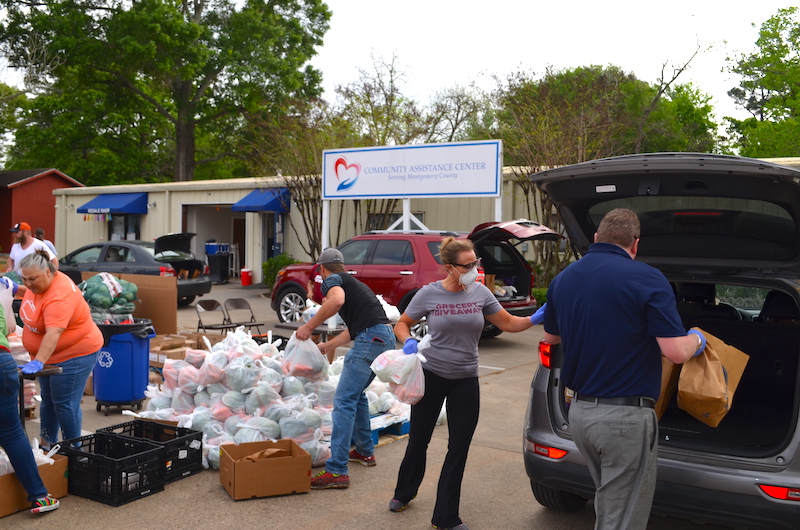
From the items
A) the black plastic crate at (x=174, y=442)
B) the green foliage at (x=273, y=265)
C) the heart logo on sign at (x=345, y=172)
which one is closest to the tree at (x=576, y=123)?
the heart logo on sign at (x=345, y=172)

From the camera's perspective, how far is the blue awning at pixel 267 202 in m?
20.0

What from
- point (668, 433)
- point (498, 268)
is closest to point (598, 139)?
point (498, 268)

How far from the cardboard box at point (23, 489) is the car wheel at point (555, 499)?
3028mm

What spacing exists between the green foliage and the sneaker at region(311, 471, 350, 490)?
15.1 m

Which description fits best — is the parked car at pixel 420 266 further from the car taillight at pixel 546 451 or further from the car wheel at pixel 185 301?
the car taillight at pixel 546 451

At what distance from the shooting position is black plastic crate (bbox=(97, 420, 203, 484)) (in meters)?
4.79

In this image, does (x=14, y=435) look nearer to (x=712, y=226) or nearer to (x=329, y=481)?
(x=329, y=481)

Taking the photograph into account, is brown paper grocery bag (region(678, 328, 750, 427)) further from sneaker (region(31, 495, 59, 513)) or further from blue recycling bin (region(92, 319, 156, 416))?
blue recycling bin (region(92, 319, 156, 416))

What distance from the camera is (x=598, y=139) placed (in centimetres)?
1636

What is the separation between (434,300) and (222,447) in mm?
1973

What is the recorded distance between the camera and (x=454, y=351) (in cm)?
405

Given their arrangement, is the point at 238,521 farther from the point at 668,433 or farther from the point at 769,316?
the point at 769,316

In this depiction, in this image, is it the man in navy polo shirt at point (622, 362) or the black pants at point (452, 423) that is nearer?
the man in navy polo shirt at point (622, 362)

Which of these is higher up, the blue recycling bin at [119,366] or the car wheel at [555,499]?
the blue recycling bin at [119,366]
